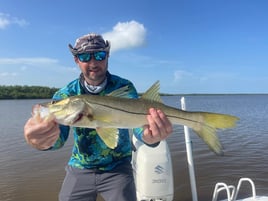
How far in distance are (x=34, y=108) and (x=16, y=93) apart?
95.8 m

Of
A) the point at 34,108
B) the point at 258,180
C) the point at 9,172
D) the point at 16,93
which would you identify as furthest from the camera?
the point at 16,93

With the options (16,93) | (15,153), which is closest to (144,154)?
(15,153)

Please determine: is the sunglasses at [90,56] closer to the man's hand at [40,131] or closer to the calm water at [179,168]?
the man's hand at [40,131]

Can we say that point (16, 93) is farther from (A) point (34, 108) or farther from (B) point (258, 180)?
(A) point (34, 108)

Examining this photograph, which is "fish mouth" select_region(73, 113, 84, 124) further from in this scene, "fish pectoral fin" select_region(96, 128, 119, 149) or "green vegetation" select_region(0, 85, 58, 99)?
"green vegetation" select_region(0, 85, 58, 99)

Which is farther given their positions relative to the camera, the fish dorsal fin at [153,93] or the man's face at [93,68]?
the man's face at [93,68]

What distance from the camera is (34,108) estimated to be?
130 inches

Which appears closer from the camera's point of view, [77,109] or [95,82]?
[77,109]

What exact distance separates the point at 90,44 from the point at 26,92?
311ft

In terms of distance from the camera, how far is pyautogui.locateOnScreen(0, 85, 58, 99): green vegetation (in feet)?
304

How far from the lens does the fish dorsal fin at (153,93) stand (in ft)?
12.0

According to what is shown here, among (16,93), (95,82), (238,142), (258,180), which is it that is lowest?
(258,180)

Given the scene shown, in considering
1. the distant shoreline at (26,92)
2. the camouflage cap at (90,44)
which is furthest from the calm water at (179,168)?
the distant shoreline at (26,92)

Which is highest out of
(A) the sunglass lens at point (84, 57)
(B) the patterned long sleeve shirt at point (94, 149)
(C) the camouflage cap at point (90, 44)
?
(C) the camouflage cap at point (90, 44)
